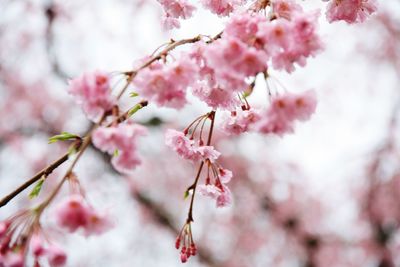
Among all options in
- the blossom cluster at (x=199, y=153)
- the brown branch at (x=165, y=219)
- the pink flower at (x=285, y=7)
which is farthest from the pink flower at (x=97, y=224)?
the brown branch at (x=165, y=219)

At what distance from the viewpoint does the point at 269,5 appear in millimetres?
1269

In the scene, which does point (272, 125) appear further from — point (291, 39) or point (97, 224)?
point (97, 224)

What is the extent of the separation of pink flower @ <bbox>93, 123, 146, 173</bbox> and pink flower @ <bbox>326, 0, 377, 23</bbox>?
2.71 feet

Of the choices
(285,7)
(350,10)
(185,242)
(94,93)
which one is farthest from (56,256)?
(350,10)

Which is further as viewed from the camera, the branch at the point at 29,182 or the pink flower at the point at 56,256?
the branch at the point at 29,182

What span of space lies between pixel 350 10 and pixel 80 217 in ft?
3.38

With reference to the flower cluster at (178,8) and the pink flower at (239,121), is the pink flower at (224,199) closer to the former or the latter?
the pink flower at (239,121)

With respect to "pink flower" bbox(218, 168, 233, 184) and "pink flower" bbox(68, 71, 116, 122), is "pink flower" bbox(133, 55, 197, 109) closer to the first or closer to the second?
"pink flower" bbox(68, 71, 116, 122)

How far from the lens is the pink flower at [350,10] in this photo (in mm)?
1507

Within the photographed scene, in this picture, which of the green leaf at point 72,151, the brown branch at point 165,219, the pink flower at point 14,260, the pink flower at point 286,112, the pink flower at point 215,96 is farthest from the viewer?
the brown branch at point 165,219

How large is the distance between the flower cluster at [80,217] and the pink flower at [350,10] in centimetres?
98

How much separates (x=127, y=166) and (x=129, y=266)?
9.29m

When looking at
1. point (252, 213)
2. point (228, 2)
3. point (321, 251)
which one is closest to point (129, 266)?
point (252, 213)

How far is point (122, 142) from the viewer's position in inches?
39.0
